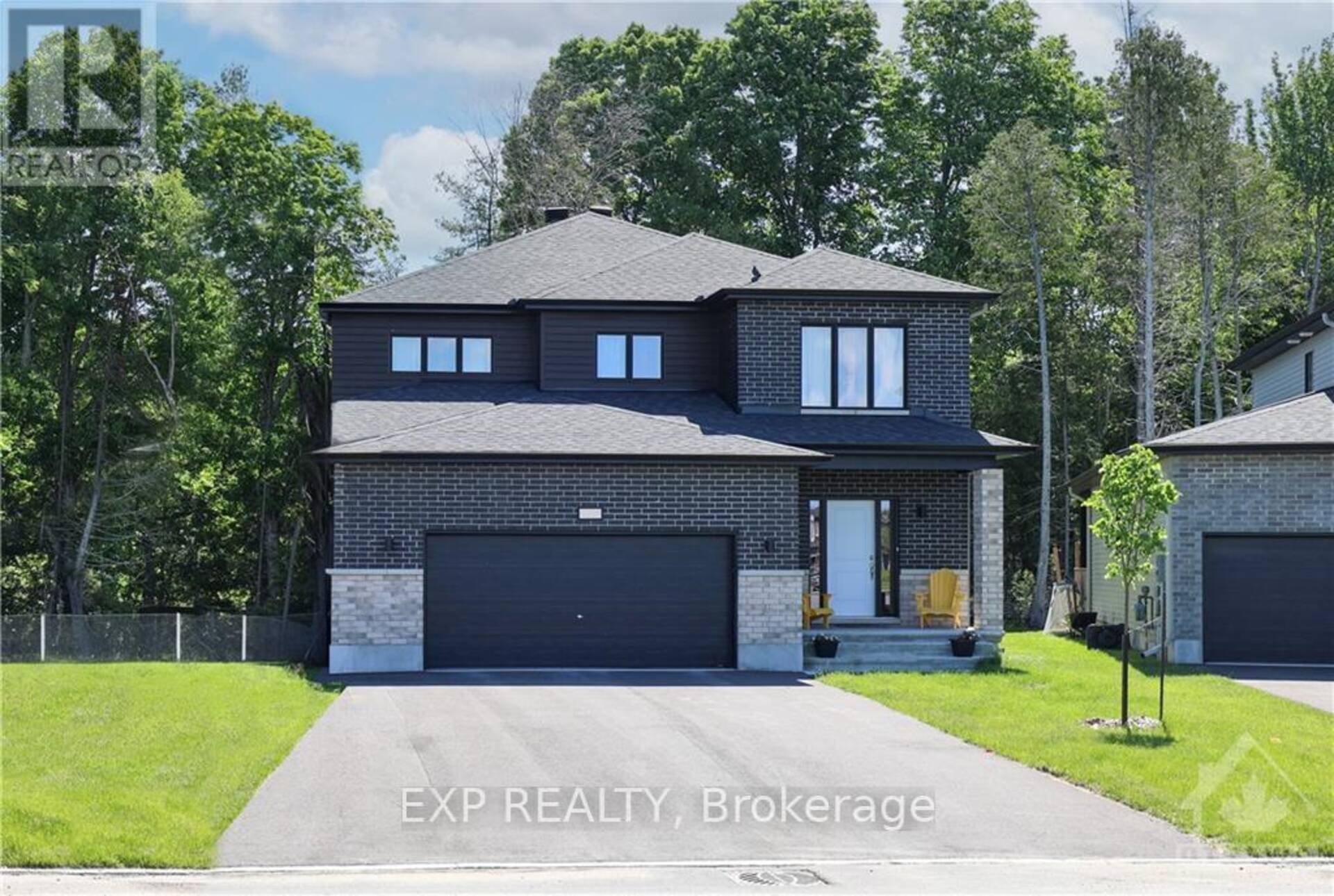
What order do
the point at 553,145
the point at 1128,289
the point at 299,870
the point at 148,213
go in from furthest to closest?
the point at 553,145
the point at 1128,289
the point at 148,213
the point at 299,870

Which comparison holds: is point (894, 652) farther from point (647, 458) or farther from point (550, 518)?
point (550, 518)

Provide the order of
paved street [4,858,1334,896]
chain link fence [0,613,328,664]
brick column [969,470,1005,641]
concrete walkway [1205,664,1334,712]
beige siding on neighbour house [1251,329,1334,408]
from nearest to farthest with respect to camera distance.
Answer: paved street [4,858,1334,896] < concrete walkway [1205,664,1334,712] < brick column [969,470,1005,641] < chain link fence [0,613,328,664] < beige siding on neighbour house [1251,329,1334,408]

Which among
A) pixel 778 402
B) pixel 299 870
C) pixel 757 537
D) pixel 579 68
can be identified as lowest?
pixel 299 870

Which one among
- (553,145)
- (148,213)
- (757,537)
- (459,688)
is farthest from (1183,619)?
(553,145)

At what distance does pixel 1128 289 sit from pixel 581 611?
2428cm

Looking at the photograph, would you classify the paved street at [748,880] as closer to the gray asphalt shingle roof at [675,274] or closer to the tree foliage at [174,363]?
the gray asphalt shingle roof at [675,274]

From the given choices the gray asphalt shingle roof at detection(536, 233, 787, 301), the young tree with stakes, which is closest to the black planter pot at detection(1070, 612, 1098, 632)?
the gray asphalt shingle roof at detection(536, 233, 787, 301)

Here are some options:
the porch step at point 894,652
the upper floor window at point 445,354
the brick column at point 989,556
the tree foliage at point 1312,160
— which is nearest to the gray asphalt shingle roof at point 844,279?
the brick column at point 989,556

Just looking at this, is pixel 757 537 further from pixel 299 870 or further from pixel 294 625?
pixel 299 870

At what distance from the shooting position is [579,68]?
56.3m

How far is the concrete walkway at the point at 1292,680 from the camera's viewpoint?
2292 centimetres

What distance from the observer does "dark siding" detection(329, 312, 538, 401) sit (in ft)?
105

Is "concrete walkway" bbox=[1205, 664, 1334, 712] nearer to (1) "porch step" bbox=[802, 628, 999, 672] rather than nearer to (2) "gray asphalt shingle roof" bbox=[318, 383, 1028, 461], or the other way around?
(1) "porch step" bbox=[802, 628, 999, 672]

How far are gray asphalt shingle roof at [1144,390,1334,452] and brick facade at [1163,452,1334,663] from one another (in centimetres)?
28
